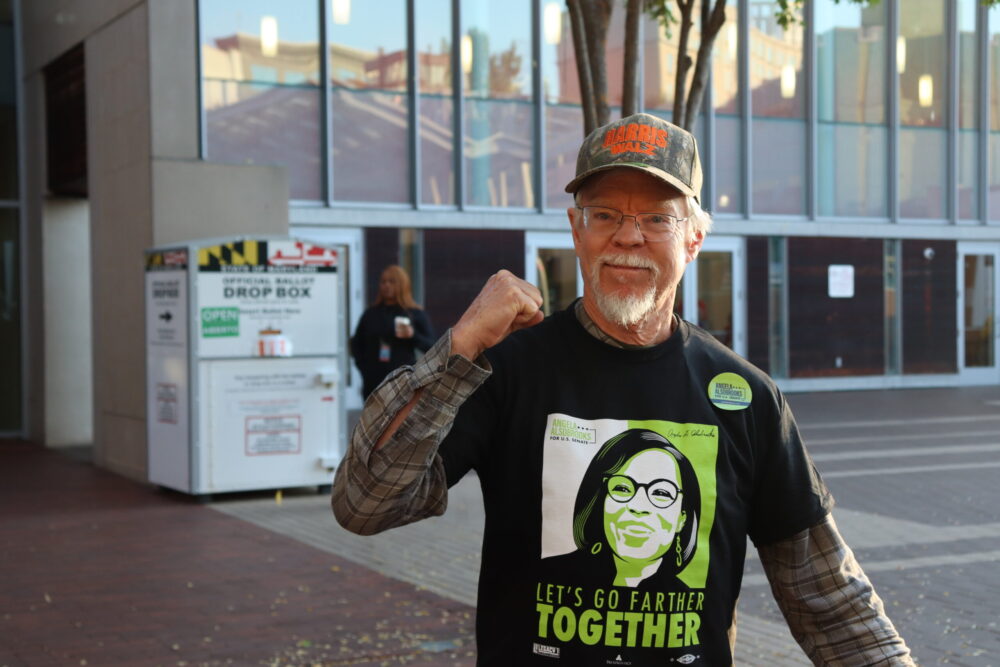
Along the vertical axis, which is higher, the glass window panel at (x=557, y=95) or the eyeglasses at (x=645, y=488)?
the glass window panel at (x=557, y=95)

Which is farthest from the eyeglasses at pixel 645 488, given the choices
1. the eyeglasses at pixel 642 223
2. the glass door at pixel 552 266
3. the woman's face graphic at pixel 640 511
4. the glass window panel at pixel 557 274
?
the glass window panel at pixel 557 274

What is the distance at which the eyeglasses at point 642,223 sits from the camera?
7.61ft

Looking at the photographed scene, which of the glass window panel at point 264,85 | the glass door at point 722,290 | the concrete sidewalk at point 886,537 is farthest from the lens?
the glass door at point 722,290

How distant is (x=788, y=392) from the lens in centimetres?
2162

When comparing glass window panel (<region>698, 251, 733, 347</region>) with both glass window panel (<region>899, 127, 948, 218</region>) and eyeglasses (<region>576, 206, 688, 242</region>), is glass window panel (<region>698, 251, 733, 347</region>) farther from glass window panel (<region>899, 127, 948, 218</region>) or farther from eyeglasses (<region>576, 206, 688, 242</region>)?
eyeglasses (<region>576, 206, 688, 242</region>)

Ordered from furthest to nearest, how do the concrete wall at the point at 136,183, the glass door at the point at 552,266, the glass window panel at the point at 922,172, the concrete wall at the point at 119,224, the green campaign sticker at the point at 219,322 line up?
the glass window panel at the point at 922,172 → the glass door at the point at 552,266 → the concrete wall at the point at 119,224 → the concrete wall at the point at 136,183 → the green campaign sticker at the point at 219,322

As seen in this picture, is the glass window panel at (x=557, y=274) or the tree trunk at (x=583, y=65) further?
the glass window panel at (x=557, y=274)

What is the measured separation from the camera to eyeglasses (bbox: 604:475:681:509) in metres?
2.24

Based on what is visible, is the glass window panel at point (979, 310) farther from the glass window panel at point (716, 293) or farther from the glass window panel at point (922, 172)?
the glass window panel at point (716, 293)

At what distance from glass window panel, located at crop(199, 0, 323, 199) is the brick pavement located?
8.33m

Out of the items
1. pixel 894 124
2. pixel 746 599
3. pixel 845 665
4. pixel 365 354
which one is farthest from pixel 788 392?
pixel 845 665

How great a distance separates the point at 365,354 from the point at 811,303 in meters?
12.7

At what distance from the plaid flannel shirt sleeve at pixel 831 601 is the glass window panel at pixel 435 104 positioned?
16.2 metres

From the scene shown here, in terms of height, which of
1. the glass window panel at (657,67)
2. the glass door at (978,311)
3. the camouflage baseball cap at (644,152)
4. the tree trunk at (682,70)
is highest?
the glass window panel at (657,67)
